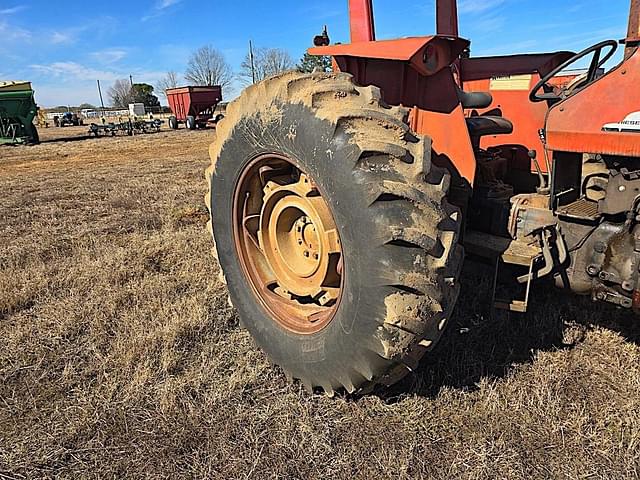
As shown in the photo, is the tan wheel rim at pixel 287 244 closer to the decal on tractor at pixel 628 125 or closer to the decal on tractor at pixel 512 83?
the decal on tractor at pixel 628 125

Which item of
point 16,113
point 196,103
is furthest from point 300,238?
point 196,103

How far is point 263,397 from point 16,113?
71.8 feet

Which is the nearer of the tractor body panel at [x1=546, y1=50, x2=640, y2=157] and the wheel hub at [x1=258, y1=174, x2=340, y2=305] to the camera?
the tractor body panel at [x1=546, y1=50, x2=640, y2=157]

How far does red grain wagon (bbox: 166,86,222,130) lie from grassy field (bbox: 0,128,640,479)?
939 inches

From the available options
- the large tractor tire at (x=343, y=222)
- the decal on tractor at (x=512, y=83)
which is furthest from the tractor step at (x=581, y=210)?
the decal on tractor at (x=512, y=83)

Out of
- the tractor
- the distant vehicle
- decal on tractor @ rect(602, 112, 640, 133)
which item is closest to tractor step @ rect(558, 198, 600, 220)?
the tractor

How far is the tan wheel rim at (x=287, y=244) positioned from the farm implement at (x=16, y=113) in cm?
2109

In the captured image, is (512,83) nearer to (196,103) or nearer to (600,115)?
(600,115)

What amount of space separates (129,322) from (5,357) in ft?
2.29

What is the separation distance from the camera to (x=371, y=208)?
1.93m

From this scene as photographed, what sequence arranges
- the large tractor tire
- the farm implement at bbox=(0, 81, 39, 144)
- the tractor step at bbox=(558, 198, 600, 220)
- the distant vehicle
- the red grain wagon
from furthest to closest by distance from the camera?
the distant vehicle → the red grain wagon → the farm implement at bbox=(0, 81, 39, 144) → the tractor step at bbox=(558, 198, 600, 220) → the large tractor tire

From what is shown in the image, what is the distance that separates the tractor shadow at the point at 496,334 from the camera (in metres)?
2.60

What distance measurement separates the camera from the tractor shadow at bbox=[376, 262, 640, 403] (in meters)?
2.60

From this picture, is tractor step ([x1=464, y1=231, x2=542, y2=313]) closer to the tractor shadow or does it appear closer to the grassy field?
the tractor shadow
